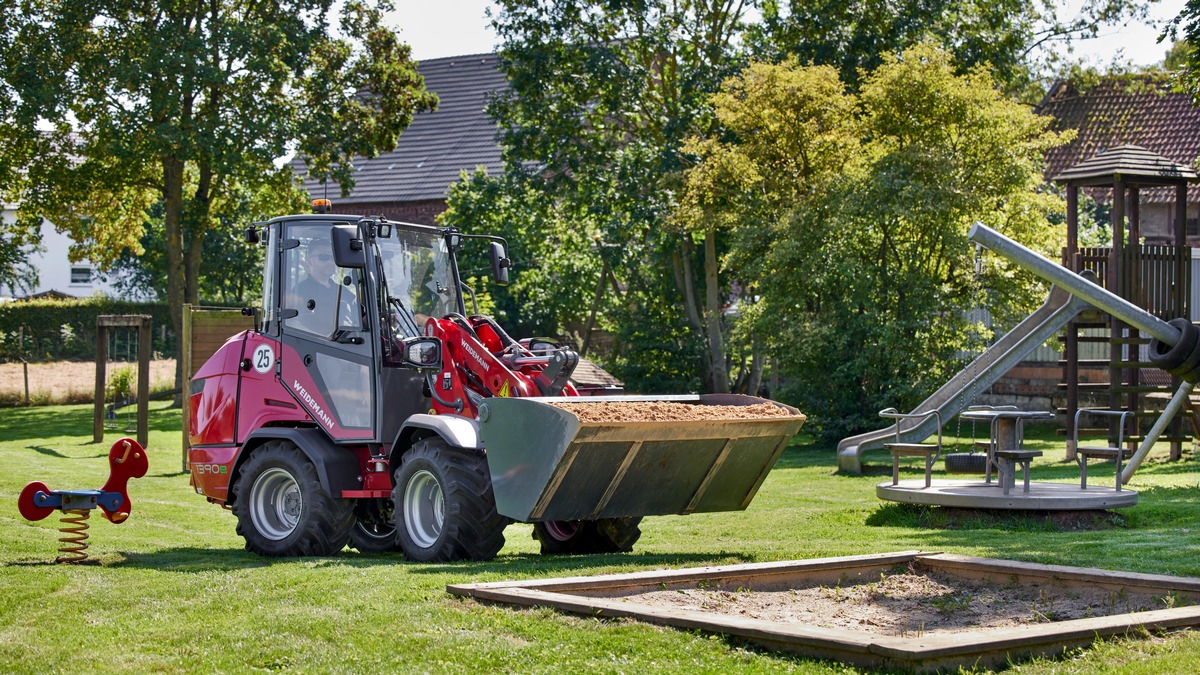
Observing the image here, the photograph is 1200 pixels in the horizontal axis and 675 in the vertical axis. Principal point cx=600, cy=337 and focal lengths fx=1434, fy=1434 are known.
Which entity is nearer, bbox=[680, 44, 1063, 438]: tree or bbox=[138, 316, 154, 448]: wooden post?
bbox=[138, 316, 154, 448]: wooden post

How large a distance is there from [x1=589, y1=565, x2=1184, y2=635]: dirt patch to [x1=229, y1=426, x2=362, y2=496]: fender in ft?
13.5

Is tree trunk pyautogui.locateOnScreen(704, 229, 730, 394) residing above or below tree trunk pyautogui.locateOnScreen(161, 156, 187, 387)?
below

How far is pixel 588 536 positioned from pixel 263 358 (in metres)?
3.38

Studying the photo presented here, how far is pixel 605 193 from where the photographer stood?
33219 millimetres

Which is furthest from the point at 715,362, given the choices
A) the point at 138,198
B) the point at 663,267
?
the point at 138,198

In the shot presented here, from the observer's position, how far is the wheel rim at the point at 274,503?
12.7 m

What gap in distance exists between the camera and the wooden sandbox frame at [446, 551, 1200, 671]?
6.58m

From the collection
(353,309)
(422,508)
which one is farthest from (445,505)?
(353,309)

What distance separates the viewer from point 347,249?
39.1 ft

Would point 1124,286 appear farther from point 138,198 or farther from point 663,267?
point 138,198

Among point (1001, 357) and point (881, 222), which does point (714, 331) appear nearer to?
point (881, 222)

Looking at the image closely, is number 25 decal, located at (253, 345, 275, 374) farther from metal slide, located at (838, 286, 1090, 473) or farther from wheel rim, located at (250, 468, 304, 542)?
metal slide, located at (838, 286, 1090, 473)

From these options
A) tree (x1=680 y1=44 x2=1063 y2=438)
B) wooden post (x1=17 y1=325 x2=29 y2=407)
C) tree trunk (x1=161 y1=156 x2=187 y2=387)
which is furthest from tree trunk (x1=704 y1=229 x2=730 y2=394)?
wooden post (x1=17 y1=325 x2=29 y2=407)

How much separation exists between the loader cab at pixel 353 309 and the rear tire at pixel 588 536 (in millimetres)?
1577
